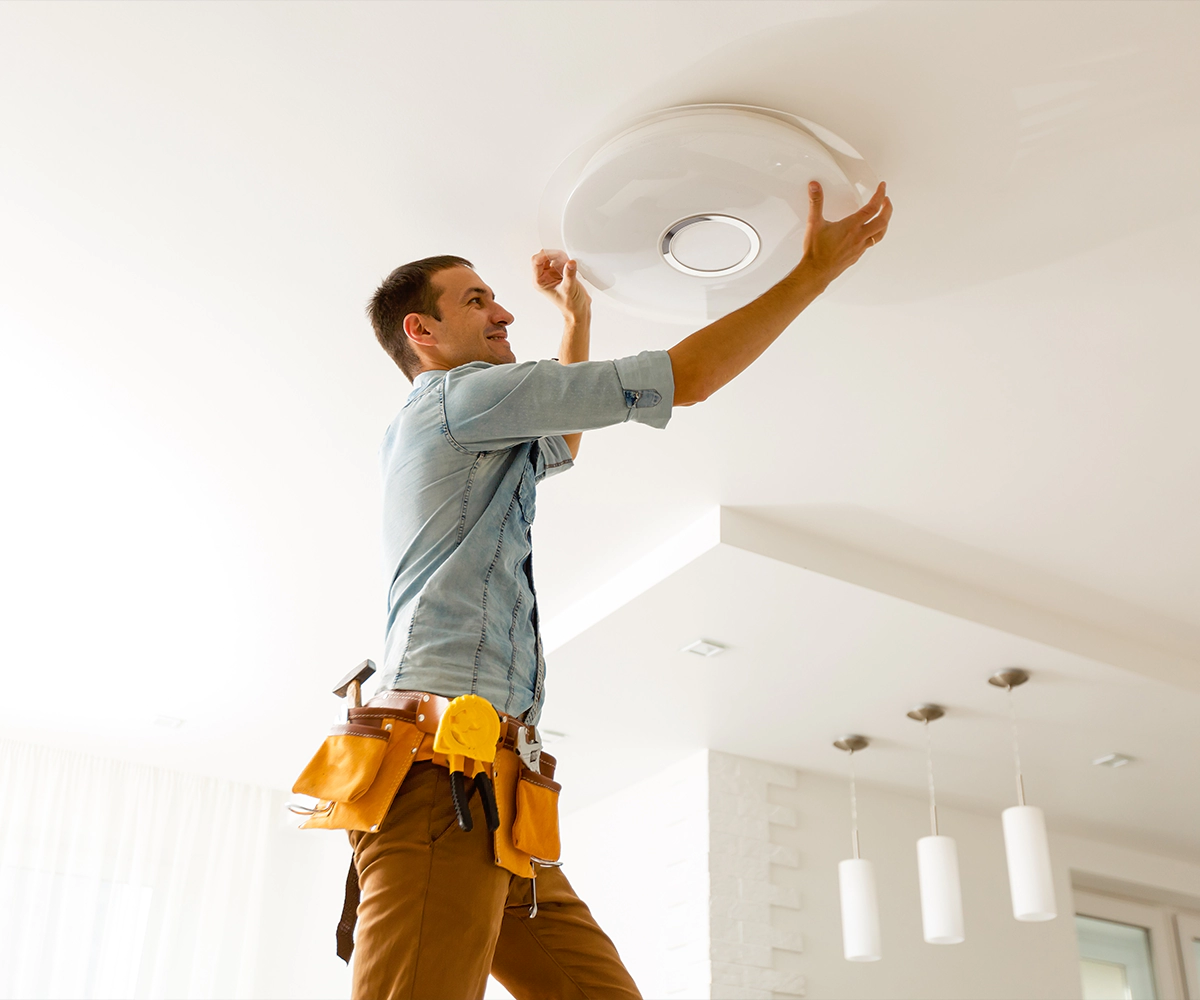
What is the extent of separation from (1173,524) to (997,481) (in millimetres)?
461

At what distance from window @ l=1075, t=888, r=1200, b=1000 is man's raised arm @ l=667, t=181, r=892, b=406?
139 inches

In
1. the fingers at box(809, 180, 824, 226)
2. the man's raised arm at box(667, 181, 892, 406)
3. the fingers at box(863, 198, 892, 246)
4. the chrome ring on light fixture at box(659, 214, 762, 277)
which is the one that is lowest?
the man's raised arm at box(667, 181, 892, 406)

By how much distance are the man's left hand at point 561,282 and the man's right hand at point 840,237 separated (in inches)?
16.0

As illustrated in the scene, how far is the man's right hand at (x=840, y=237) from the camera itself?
4.68ft

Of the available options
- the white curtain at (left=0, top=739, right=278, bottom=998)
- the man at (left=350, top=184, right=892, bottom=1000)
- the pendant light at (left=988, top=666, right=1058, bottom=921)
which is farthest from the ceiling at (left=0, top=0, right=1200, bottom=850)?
the white curtain at (left=0, top=739, right=278, bottom=998)

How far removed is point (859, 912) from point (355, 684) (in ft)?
7.72

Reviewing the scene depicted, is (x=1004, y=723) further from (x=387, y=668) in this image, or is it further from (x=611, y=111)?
(x=387, y=668)

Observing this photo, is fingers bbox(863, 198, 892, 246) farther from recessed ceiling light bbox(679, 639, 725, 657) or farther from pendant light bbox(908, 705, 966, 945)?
pendant light bbox(908, 705, 966, 945)

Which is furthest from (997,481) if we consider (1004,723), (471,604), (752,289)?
(471,604)

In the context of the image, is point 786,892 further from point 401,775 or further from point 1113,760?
point 401,775

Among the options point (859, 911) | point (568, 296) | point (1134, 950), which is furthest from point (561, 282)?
point (1134, 950)

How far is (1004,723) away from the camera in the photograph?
3.42m

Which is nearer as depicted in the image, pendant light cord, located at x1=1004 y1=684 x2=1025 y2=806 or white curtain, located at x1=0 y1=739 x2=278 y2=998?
pendant light cord, located at x1=1004 y1=684 x2=1025 y2=806

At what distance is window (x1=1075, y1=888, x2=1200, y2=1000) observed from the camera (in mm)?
4199
